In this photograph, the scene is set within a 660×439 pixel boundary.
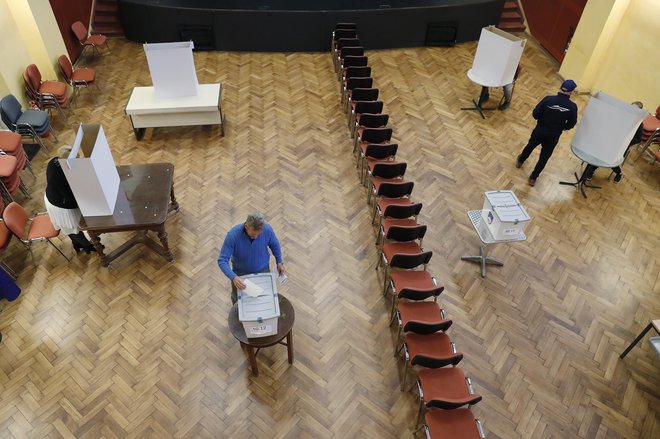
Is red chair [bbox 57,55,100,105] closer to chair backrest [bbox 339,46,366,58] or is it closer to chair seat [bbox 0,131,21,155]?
chair seat [bbox 0,131,21,155]

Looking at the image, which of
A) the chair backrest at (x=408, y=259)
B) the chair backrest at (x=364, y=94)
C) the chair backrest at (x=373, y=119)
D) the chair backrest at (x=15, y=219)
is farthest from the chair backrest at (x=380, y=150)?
the chair backrest at (x=15, y=219)

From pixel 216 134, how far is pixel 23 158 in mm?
2651

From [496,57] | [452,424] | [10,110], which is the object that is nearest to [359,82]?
[496,57]

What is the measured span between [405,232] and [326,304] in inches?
46.2

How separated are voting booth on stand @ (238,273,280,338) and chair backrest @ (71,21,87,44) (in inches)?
298

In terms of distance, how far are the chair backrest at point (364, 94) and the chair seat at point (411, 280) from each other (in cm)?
334

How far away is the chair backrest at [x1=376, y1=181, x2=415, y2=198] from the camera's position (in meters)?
5.47

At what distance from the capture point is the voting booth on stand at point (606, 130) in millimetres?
5789

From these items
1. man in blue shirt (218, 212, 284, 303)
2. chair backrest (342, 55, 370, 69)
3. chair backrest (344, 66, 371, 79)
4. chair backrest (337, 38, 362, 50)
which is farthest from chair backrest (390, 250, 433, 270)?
chair backrest (337, 38, 362, 50)

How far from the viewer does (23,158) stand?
604cm

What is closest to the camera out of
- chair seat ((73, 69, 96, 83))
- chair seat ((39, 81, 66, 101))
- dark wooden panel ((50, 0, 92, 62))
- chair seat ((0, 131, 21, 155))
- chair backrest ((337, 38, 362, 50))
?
chair seat ((0, 131, 21, 155))

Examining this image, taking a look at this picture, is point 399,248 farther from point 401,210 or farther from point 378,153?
point 378,153

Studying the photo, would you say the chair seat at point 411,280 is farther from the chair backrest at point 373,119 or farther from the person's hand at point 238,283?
the chair backrest at point 373,119

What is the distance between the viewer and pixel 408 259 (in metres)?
4.63
